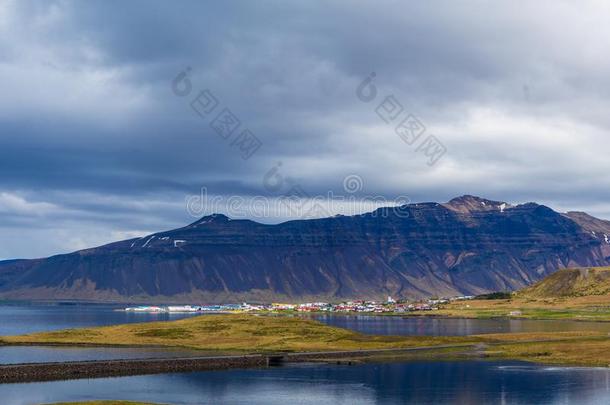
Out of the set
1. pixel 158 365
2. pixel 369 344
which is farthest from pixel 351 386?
pixel 369 344

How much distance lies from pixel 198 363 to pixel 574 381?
62967 millimetres

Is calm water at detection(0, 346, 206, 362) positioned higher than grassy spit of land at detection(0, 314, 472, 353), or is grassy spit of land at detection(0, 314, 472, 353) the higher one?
grassy spit of land at detection(0, 314, 472, 353)

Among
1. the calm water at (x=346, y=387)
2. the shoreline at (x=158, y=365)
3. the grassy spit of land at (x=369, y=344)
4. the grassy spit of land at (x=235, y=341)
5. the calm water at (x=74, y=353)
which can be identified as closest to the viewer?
the calm water at (x=346, y=387)

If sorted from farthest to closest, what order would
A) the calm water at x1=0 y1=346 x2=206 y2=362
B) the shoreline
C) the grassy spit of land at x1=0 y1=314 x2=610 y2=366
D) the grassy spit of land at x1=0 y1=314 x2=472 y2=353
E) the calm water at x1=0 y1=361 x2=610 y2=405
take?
the grassy spit of land at x1=0 y1=314 x2=472 y2=353, the grassy spit of land at x1=0 y1=314 x2=610 y2=366, the calm water at x1=0 y1=346 x2=206 y2=362, the shoreline, the calm water at x1=0 y1=361 x2=610 y2=405

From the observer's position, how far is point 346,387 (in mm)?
122688

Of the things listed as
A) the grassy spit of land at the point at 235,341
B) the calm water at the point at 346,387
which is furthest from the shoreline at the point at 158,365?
the grassy spit of land at the point at 235,341

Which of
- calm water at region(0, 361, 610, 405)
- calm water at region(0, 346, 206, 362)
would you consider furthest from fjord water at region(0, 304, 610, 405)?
calm water at region(0, 346, 206, 362)

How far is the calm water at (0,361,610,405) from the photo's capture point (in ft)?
366

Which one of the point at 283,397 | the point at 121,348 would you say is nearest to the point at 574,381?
the point at 283,397

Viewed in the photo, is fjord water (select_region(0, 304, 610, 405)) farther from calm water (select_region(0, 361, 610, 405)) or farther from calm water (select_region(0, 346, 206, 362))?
calm water (select_region(0, 346, 206, 362))

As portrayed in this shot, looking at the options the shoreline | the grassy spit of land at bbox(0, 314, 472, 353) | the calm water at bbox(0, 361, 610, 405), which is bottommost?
the calm water at bbox(0, 361, 610, 405)

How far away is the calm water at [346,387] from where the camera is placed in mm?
111688

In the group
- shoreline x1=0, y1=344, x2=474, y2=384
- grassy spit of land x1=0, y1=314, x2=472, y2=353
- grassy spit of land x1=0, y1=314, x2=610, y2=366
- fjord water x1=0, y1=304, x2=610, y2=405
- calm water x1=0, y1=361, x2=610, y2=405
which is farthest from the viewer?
grassy spit of land x1=0, y1=314, x2=472, y2=353

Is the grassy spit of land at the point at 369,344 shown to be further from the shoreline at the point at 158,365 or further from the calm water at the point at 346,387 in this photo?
the calm water at the point at 346,387
